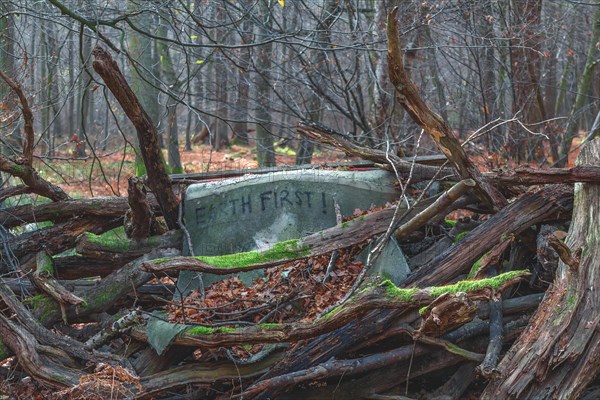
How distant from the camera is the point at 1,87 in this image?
24.7 feet

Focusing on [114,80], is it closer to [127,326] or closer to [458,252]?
[127,326]

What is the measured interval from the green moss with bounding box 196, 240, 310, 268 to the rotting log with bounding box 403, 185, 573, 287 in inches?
37.8

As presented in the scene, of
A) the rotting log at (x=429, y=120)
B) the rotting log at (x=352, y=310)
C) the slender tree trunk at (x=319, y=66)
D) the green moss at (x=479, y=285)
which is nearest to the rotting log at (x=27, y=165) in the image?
the rotting log at (x=352, y=310)

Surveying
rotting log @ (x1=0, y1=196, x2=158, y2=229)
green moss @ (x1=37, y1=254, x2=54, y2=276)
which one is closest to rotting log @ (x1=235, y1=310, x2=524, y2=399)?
green moss @ (x1=37, y1=254, x2=54, y2=276)

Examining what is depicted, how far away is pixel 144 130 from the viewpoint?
232 inches

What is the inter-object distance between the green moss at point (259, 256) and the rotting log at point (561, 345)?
1.92 m

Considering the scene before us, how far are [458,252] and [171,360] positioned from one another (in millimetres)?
2520

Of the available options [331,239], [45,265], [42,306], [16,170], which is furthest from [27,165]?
[331,239]

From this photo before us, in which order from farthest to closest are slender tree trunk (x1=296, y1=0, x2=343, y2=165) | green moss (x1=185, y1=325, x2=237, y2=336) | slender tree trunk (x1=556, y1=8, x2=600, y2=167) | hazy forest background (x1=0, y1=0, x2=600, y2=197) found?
slender tree trunk (x1=556, y1=8, x2=600, y2=167), slender tree trunk (x1=296, y1=0, x2=343, y2=165), hazy forest background (x1=0, y1=0, x2=600, y2=197), green moss (x1=185, y1=325, x2=237, y2=336)

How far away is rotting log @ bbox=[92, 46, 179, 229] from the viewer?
17.3ft

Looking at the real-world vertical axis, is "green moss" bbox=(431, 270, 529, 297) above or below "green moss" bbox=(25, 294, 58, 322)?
above

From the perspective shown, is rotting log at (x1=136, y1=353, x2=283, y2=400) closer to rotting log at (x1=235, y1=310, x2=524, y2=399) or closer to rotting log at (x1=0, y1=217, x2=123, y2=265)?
rotting log at (x1=235, y1=310, x2=524, y2=399)

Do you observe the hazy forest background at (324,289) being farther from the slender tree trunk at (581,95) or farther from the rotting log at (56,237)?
the slender tree trunk at (581,95)

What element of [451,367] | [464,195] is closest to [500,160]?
[464,195]
